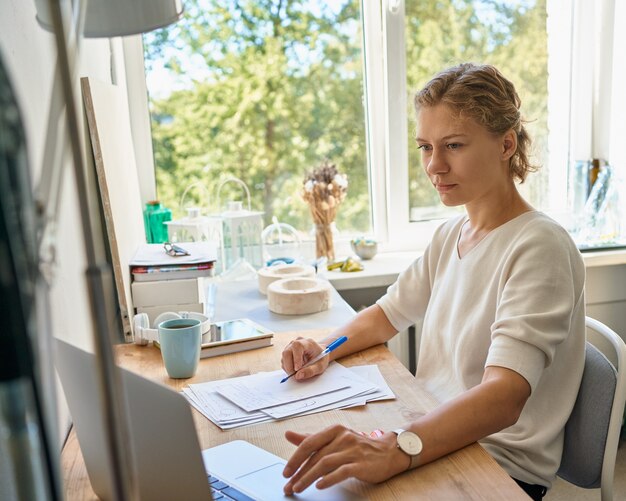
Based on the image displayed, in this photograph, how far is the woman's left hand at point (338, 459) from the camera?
816 mm

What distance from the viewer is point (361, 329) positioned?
139cm

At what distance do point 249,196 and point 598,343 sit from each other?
141cm

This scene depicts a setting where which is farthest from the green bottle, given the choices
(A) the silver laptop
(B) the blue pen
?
(A) the silver laptop

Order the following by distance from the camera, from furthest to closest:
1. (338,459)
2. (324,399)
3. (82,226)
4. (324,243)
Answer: (324,243), (324,399), (338,459), (82,226)

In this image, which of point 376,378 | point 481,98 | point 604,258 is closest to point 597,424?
point 376,378

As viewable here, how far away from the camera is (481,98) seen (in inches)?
49.0

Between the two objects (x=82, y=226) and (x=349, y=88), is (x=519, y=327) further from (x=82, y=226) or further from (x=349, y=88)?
(x=349, y=88)

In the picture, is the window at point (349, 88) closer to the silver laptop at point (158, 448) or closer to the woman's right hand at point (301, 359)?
the woman's right hand at point (301, 359)

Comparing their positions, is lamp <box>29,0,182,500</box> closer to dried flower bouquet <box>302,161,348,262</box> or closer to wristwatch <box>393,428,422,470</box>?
wristwatch <box>393,428,422,470</box>

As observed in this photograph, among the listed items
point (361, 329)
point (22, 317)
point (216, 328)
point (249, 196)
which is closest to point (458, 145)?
point (361, 329)

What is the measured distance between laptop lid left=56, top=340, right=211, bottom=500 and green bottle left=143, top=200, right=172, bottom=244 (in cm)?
153

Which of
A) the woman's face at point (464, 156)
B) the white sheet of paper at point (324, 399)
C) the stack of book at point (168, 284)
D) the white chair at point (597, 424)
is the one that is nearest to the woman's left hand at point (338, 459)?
the white sheet of paper at point (324, 399)

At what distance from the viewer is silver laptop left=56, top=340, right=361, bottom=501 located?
0.60 m

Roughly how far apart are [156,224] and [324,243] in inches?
23.6
